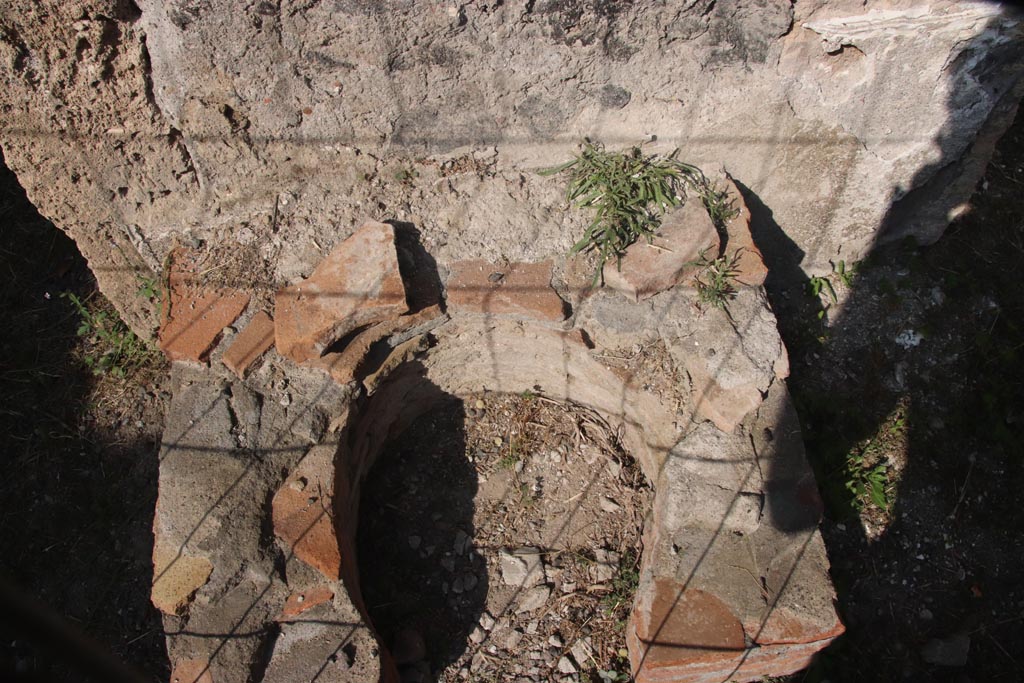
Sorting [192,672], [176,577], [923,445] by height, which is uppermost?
[923,445]

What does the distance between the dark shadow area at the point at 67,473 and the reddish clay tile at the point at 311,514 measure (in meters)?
1.10

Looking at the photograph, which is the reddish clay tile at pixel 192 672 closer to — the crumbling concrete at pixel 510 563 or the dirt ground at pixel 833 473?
the crumbling concrete at pixel 510 563

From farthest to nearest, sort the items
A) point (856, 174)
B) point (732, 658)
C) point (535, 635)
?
1. point (856, 174)
2. point (535, 635)
3. point (732, 658)

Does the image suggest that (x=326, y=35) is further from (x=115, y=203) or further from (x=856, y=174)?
(x=856, y=174)

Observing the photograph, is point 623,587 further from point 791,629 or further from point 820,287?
point 820,287

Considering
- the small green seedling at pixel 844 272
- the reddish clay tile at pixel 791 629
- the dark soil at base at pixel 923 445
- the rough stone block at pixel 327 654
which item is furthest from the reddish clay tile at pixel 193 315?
the small green seedling at pixel 844 272

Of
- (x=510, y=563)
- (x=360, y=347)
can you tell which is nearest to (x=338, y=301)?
(x=360, y=347)

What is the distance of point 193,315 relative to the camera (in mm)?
2721

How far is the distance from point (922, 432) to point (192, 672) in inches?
126

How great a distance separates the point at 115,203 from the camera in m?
3.01

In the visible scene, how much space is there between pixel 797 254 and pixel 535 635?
7.22 feet

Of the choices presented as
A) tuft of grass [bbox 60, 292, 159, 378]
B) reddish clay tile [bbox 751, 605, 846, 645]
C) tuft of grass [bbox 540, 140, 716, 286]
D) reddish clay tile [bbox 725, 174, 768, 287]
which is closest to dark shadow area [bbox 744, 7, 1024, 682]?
reddish clay tile [bbox 725, 174, 768, 287]

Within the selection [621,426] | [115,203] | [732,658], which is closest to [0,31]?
[115,203]

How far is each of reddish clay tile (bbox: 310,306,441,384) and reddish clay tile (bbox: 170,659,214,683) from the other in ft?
3.37
